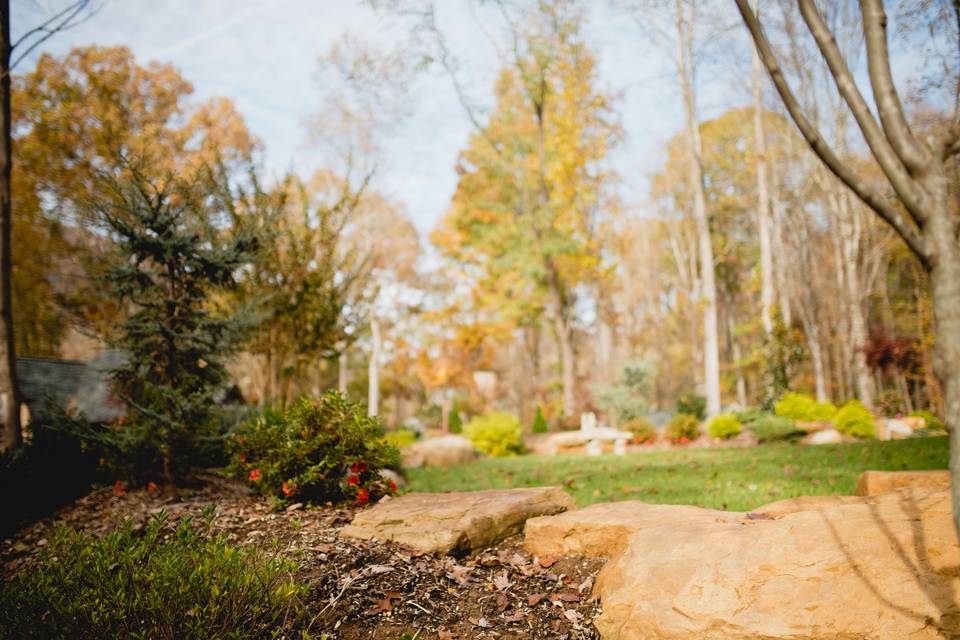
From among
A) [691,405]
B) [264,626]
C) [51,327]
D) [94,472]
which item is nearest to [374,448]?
[264,626]

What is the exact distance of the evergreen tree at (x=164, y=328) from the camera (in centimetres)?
524

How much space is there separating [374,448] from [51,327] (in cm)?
2127

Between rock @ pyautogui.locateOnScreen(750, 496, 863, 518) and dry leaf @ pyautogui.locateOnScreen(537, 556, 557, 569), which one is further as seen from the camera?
dry leaf @ pyautogui.locateOnScreen(537, 556, 557, 569)

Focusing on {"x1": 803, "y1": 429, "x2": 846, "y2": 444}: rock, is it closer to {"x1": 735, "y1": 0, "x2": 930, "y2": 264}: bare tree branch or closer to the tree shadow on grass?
the tree shadow on grass

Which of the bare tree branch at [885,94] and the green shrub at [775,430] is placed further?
the green shrub at [775,430]

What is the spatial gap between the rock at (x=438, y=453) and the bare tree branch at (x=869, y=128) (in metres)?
10.9

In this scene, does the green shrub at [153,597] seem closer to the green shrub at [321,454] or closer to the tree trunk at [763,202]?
the green shrub at [321,454]

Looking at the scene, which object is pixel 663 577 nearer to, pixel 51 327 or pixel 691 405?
pixel 691 405

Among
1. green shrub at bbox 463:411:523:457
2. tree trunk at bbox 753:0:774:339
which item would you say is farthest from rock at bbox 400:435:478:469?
tree trunk at bbox 753:0:774:339

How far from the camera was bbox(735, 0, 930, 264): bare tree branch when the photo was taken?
5.82 ft

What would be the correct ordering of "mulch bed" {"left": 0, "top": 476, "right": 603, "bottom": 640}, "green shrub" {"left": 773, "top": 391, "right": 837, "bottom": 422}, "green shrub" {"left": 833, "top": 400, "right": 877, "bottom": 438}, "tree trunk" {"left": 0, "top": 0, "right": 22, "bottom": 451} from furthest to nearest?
"green shrub" {"left": 773, "top": 391, "right": 837, "bottom": 422}
"green shrub" {"left": 833, "top": 400, "right": 877, "bottom": 438}
"tree trunk" {"left": 0, "top": 0, "right": 22, "bottom": 451}
"mulch bed" {"left": 0, "top": 476, "right": 603, "bottom": 640}

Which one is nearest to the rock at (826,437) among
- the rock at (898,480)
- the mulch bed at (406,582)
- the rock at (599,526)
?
the rock at (898,480)

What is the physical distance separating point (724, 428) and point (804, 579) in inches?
453

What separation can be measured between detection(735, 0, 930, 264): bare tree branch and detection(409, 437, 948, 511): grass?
13.7 ft
